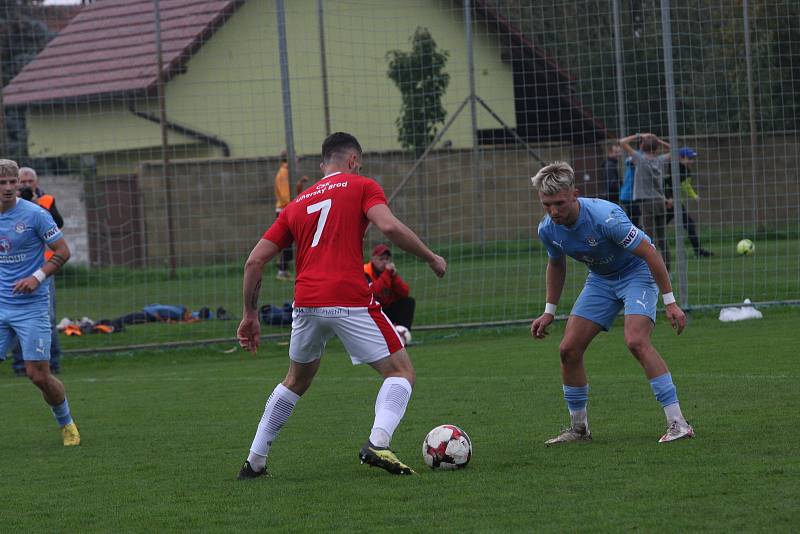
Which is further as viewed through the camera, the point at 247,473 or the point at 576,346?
the point at 576,346

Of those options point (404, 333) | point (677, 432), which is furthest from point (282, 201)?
point (677, 432)

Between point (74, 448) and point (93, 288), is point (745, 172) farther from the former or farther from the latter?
point (74, 448)

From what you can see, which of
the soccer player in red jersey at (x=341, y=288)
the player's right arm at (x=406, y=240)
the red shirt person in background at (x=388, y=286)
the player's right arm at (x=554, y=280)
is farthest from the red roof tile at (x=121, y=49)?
the player's right arm at (x=406, y=240)

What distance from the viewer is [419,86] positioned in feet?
57.4

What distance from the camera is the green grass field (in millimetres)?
5535

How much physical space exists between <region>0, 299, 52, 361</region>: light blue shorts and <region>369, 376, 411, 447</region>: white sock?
11.3ft

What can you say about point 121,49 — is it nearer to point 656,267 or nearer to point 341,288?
point 341,288

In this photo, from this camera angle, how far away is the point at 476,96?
17.1 metres

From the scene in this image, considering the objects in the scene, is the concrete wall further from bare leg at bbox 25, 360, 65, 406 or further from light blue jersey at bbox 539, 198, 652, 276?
light blue jersey at bbox 539, 198, 652, 276

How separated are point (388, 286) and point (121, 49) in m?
6.00

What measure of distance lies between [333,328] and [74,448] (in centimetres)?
306

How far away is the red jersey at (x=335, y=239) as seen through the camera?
6488 mm

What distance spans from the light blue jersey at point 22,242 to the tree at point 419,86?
8.37 m

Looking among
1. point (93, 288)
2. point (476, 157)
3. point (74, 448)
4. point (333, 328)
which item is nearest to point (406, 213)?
point (476, 157)
